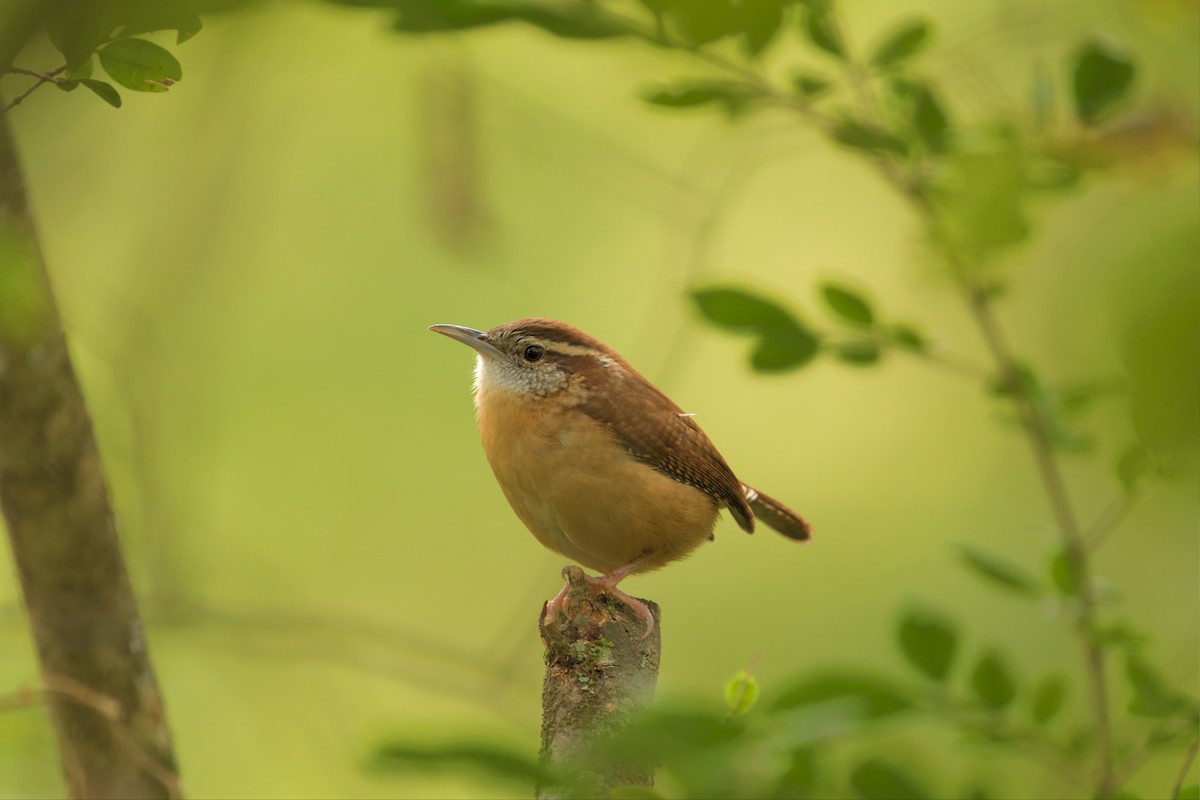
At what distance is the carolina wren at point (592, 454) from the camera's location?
3.27 metres

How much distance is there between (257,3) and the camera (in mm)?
1168

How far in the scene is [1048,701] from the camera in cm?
186

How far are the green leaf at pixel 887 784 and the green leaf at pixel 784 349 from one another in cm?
117

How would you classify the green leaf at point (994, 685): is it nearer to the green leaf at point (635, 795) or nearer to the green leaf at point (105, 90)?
the green leaf at point (635, 795)

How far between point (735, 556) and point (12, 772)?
4.98 meters

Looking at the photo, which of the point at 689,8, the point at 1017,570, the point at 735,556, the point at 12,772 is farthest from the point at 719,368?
the point at 689,8

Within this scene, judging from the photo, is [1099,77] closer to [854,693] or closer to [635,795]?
[854,693]

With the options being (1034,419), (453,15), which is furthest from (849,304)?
(453,15)

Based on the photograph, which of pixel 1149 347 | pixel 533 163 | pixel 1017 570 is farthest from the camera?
pixel 533 163

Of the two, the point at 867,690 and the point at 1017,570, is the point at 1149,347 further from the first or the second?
the point at 1017,570

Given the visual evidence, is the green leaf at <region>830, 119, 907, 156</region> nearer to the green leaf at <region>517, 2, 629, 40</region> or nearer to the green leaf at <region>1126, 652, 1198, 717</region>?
the green leaf at <region>517, 2, 629, 40</region>

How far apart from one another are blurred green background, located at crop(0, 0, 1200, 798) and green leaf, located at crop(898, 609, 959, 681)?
9.11ft

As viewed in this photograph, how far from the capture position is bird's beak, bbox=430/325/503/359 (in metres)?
3.78

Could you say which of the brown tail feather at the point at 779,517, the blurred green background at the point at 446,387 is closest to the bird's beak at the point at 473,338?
the blurred green background at the point at 446,387
